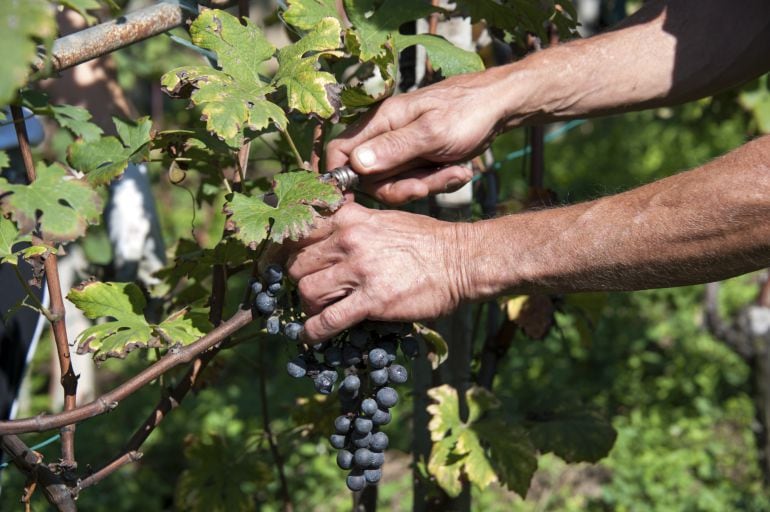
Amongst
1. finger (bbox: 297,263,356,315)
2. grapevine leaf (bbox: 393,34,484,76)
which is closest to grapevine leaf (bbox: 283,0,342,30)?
grapevine leaf (bbox: 393,34,484,76)

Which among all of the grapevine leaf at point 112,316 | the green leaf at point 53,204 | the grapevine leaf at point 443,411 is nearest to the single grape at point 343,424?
the grapevine leaf at point 112,316

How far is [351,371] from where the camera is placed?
1.68 meters

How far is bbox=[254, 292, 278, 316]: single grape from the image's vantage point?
1.61m

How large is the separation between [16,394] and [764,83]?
272 centimetres

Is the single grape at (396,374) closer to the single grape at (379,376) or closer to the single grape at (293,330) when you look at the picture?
the single grape at (379,376)

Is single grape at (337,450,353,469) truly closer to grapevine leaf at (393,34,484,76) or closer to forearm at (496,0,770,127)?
grapevine leaf at (393,34,484,76)

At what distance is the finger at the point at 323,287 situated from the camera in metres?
1.67

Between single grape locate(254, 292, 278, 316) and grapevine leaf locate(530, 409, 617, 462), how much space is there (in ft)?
3.19

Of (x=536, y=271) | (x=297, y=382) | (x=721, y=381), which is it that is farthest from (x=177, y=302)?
(x=721, y=381)

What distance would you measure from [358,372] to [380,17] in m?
0.66

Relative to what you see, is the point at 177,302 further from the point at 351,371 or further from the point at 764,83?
the point at 764,83

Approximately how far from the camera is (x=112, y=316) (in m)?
1.73

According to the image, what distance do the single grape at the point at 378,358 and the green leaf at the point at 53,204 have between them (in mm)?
568

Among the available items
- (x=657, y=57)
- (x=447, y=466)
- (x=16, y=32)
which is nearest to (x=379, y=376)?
(x=447, y=466)
